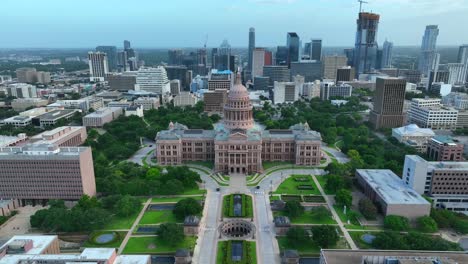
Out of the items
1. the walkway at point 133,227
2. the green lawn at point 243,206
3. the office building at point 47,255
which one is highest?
the office building at point 47,255

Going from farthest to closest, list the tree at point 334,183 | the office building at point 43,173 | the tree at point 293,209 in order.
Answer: the tree at point 334,183 → the office building at point 43,173 → the tree at point 293,209

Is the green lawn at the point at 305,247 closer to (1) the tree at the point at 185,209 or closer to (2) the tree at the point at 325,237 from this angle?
(2) the tree at the point at 325,237

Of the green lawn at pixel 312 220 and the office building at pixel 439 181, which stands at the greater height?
the office building at pixel 439 181

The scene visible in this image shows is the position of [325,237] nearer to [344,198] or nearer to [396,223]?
[396,223]

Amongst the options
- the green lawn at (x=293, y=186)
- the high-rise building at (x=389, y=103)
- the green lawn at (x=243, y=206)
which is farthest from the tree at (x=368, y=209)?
the high-rise building at (x=389, y=103)

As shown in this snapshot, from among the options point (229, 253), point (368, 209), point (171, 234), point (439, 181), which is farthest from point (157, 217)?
point (439, 181)

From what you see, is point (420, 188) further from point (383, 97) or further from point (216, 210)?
point (383, 97)
